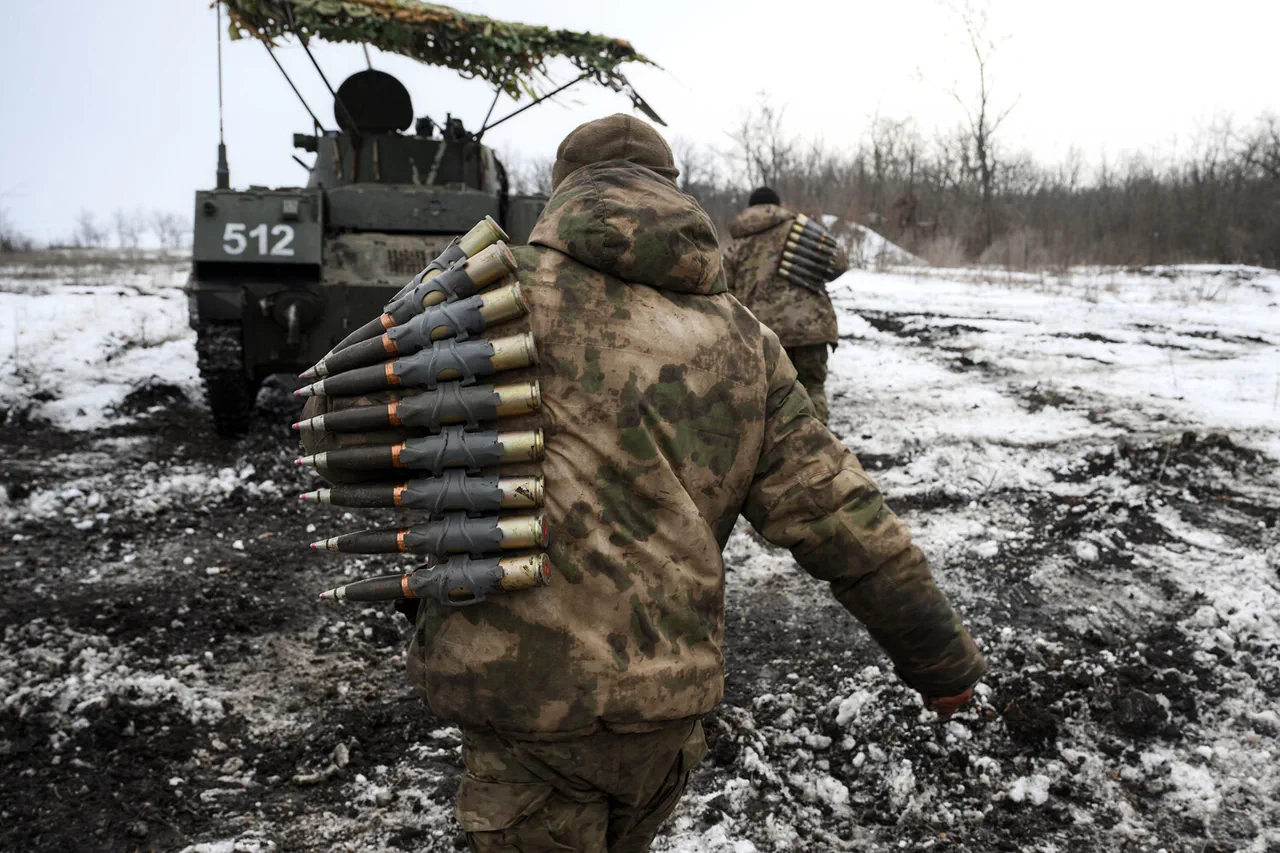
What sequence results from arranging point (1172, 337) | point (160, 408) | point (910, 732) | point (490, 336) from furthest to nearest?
point (1172, 337) → point (160, 408) → point (910, 732) → point (490, 336)

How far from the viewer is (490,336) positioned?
168 centimetres

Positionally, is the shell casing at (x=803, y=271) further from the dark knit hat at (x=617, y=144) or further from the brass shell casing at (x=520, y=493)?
the brass shell casing at (x=520, y=493)

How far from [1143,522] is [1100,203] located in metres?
30.7

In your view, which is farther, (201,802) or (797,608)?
(797,608)

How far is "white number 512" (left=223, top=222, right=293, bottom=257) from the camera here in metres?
6.89

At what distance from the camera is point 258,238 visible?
6895 millimetres

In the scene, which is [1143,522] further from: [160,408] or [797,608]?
[160,408]

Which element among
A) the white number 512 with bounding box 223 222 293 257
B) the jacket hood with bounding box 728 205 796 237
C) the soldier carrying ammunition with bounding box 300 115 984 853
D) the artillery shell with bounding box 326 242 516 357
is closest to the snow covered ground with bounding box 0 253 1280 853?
the soldier carrying ammunition with bounding box 300 115 984 853

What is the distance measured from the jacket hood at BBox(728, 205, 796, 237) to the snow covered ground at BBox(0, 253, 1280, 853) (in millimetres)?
1675

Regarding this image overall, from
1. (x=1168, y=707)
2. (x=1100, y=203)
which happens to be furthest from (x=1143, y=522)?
(x=1100, y=203)

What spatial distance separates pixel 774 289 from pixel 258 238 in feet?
11.9

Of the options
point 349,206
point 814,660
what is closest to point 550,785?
point 814,660

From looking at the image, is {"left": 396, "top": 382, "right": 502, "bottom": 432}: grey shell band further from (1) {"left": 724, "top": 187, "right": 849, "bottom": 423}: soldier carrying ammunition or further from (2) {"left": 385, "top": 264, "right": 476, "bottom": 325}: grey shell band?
(1) {"left": 724, "top": 187, "right": 849, "bottom": 423}: soldier carrying ammunition

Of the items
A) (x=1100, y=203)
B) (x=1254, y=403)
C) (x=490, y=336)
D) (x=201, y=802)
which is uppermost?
(x=1100, y=203)
